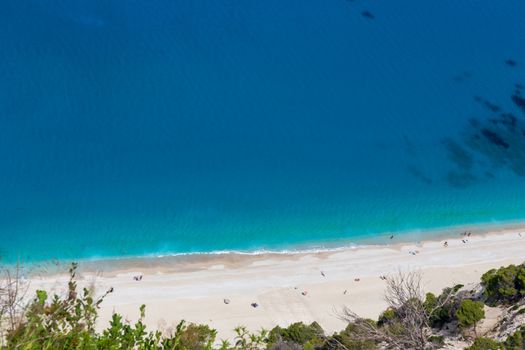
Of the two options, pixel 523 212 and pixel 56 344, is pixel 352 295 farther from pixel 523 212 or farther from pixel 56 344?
pixel 56 344

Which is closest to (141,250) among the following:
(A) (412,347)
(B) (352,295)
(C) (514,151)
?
(B) (352,295)

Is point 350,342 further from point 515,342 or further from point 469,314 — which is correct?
point 515,342

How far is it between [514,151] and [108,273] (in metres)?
26.3

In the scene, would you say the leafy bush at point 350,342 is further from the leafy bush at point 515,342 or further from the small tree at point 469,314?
the leafy bush at point 515,342

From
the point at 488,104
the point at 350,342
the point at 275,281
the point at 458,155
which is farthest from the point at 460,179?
the point at 350,342

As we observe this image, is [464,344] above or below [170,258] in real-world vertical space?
below

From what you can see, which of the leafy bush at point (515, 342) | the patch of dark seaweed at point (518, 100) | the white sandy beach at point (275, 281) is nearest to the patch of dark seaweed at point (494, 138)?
the patch of dark seaweed at point (518, 100)

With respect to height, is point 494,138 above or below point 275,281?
above

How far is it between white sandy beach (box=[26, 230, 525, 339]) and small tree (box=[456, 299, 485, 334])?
485 cm

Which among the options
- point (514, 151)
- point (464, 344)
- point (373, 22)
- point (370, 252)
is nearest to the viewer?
point (464, 344)

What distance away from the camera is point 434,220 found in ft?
98.2

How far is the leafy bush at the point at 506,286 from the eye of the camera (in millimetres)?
22344

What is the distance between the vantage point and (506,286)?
22.7m

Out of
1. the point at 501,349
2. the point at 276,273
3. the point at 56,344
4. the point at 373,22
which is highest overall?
the point at 373,22
